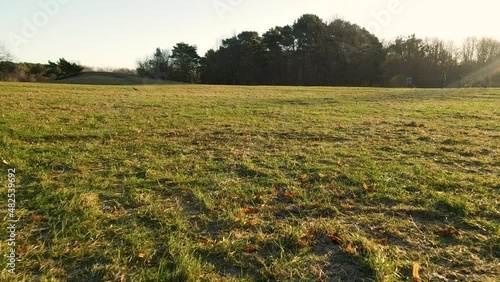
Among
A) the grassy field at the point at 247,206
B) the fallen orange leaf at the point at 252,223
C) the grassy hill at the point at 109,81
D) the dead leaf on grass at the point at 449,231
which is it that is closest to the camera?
the grassy field at the point at 247,206

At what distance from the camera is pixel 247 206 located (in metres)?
3.38

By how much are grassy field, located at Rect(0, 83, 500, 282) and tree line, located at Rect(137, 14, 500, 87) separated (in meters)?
50.9

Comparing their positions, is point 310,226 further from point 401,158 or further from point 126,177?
point 401,158

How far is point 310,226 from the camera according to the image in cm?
297

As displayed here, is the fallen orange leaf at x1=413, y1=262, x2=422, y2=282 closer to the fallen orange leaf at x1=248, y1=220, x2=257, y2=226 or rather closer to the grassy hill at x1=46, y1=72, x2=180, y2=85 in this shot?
the fallen orange leaf at x1=248, y1=220, x2=257, y2=226

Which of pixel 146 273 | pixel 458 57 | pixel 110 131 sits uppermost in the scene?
pixel 458 57

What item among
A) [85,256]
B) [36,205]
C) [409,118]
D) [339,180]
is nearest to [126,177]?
[36,205]

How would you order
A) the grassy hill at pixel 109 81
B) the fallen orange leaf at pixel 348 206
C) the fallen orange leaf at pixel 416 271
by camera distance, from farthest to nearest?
the grassy hill at pixel 109 81 < the fallen orange leaf at pixel 348 206 < the fallen orange leaf at pixel 416 271

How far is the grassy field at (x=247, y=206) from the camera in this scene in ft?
7.83

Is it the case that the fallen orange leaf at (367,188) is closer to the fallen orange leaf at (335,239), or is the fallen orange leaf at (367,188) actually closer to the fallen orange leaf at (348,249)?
the fallen orange leaf at (335,239)

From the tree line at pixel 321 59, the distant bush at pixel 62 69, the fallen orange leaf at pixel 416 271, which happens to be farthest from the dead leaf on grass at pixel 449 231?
the distant bush at pixel 62 69

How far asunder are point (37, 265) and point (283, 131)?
5.76m

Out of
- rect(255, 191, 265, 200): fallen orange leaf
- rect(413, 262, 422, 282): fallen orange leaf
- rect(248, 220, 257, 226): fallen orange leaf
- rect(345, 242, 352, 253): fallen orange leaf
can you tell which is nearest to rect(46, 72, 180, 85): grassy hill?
rect(255, 191, 265, 200): fallen orange leaf

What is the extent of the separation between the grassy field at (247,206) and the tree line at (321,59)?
5093cm
